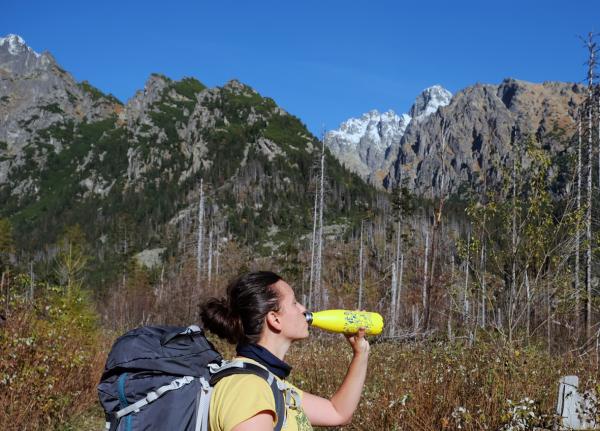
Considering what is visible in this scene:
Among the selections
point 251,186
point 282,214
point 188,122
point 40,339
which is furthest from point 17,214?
point 40,339

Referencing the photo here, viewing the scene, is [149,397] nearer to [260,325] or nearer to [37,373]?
[260,325]

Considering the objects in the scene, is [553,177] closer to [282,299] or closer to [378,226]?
[282,299]

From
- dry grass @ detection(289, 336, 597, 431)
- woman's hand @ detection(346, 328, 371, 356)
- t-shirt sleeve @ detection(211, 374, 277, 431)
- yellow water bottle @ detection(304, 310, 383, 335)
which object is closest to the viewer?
t-shirt sleeve @ detection(211, 374, 277, 431)

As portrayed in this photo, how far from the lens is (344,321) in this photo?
8.84 ft

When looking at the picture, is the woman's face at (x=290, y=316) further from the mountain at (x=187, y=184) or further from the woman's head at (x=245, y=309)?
the mountain at (x=187, y=184)

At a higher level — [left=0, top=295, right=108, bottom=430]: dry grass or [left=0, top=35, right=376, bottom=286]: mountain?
[left=0, top=35, right=376, bottom=286]: mountain

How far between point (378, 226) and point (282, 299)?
112 m

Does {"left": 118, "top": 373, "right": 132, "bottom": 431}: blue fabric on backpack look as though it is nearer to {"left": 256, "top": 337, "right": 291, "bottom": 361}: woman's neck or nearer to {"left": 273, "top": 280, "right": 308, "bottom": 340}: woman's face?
{"left": 256, "top": 337, "right": 291, "bottom": 361}: woman's neck

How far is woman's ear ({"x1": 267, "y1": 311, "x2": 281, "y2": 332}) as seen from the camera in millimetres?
2410

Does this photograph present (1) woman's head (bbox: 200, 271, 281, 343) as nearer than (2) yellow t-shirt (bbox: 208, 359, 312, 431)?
No

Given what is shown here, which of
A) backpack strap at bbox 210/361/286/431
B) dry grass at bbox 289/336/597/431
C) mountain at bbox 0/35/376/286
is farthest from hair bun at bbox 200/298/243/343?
mountain at bbox 0/35/376/286

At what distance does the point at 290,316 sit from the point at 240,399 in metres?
0.55

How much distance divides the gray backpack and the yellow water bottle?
439 mm

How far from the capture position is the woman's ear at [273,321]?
241 cm
